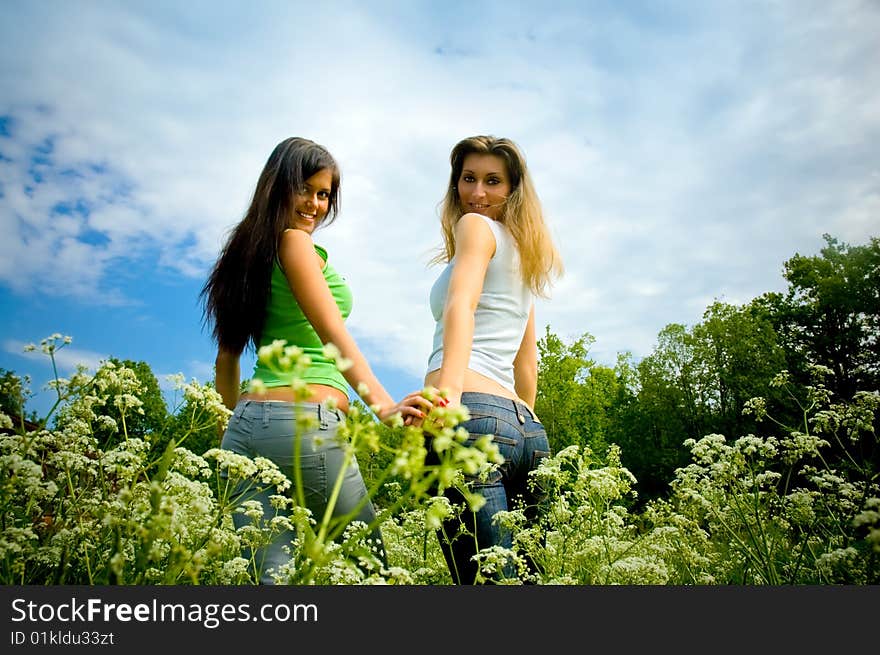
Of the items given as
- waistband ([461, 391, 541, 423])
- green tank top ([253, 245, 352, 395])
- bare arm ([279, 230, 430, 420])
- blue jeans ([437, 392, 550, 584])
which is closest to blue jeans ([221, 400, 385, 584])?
green tank top ([253, 245, 352, 395])

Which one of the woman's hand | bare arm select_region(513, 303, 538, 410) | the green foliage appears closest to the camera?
the green foliage

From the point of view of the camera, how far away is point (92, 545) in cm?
269

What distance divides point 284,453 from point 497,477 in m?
0.99

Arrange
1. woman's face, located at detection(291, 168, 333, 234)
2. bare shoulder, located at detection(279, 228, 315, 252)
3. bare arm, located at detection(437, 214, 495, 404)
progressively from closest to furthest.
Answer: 1. bare arm, located at detection(437, 214, 495, 404)
2. bare shoulder, located at detection(279, 228, 315, 252)
3. woman's face, located at detection(291, 168, 333, 234)

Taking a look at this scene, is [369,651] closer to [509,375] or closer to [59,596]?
[59,596]

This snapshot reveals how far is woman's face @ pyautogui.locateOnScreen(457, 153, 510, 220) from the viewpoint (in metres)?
3.48

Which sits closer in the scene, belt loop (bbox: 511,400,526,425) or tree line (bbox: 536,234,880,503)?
belt loop (bbox: 511,400,526,425)

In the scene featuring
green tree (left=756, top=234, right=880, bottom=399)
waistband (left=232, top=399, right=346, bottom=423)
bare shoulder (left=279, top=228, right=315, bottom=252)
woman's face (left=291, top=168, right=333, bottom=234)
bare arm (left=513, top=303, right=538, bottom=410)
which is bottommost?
waistband (left=232, top=399, right=346, bottom=423)

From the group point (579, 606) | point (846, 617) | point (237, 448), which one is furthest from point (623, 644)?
point (237, 448)

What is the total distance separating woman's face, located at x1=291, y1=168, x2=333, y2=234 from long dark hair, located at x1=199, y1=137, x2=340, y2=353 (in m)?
0.03

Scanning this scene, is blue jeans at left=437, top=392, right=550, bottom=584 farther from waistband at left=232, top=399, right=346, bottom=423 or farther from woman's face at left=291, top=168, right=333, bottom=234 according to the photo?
woman's face at left=291, top=168, right=333, bottom=234

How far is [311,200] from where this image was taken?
3377mm

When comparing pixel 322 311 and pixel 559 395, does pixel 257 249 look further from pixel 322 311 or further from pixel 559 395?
pixel 559 395

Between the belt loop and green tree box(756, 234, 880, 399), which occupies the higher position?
green tree box(756, 234, 880, 399)
